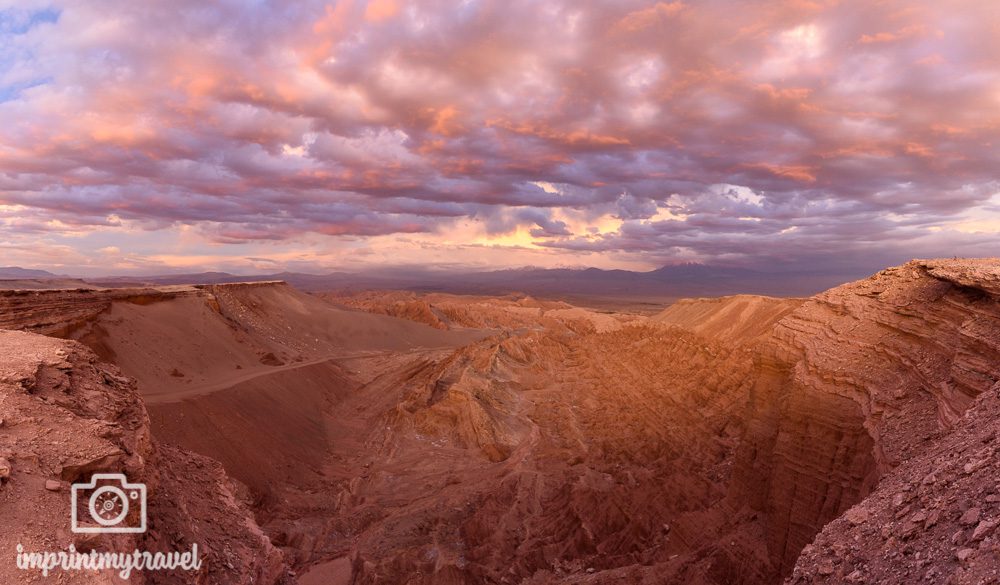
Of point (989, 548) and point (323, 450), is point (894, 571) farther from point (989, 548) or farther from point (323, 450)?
point (323, 450)

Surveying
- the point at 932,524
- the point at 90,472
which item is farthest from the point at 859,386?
the point at 90,472

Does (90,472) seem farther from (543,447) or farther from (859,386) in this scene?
(543,447)

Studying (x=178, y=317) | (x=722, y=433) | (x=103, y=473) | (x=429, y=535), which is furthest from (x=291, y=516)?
(x=178, y=317)

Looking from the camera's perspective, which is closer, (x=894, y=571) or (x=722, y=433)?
(x=894, y=571)

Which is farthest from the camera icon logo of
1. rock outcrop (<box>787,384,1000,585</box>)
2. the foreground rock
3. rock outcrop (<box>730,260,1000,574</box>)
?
rock outcrop (<box>730,260,1000,574</box>)

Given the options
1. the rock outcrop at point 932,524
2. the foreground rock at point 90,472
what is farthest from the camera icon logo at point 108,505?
the rock outcrop at point 932,524

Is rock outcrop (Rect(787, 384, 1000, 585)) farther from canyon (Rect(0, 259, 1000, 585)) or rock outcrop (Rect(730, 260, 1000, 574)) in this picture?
rock outcrop (Rect(730, 260, 1000, 574))
